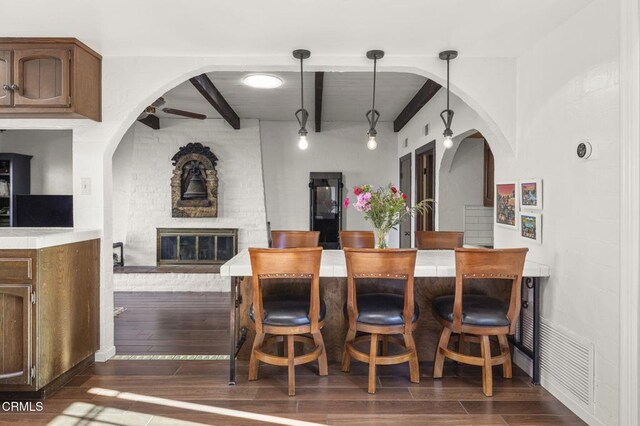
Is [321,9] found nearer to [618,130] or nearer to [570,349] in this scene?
[618,130]

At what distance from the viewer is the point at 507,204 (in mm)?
3105

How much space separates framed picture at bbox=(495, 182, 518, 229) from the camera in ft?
9.78

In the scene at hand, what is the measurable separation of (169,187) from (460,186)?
13.9 feet

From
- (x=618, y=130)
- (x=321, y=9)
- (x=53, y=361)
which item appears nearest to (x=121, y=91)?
(x=321, y=9)

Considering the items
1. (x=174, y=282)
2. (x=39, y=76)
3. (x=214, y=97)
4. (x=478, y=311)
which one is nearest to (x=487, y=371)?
(x=478, y=311)

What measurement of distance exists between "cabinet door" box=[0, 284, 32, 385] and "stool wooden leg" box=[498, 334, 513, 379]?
2.90 meters

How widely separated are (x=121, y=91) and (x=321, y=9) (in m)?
1.66

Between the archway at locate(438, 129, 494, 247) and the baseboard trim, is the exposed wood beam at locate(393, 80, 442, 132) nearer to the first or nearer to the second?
the archway at locate(438, 129, 494, 247)

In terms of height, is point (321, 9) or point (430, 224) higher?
point (321, 9)

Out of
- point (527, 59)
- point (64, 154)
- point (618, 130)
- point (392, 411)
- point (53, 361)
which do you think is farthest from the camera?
point (64, 154)

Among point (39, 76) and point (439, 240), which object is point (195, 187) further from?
point (439, 240)

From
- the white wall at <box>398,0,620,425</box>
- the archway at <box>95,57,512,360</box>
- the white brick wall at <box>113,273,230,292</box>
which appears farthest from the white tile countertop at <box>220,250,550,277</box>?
the white brick wall at <box>113,273,230,292</box>

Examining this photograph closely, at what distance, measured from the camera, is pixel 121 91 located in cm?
297

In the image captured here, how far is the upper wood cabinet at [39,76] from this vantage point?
2637 millimetres
